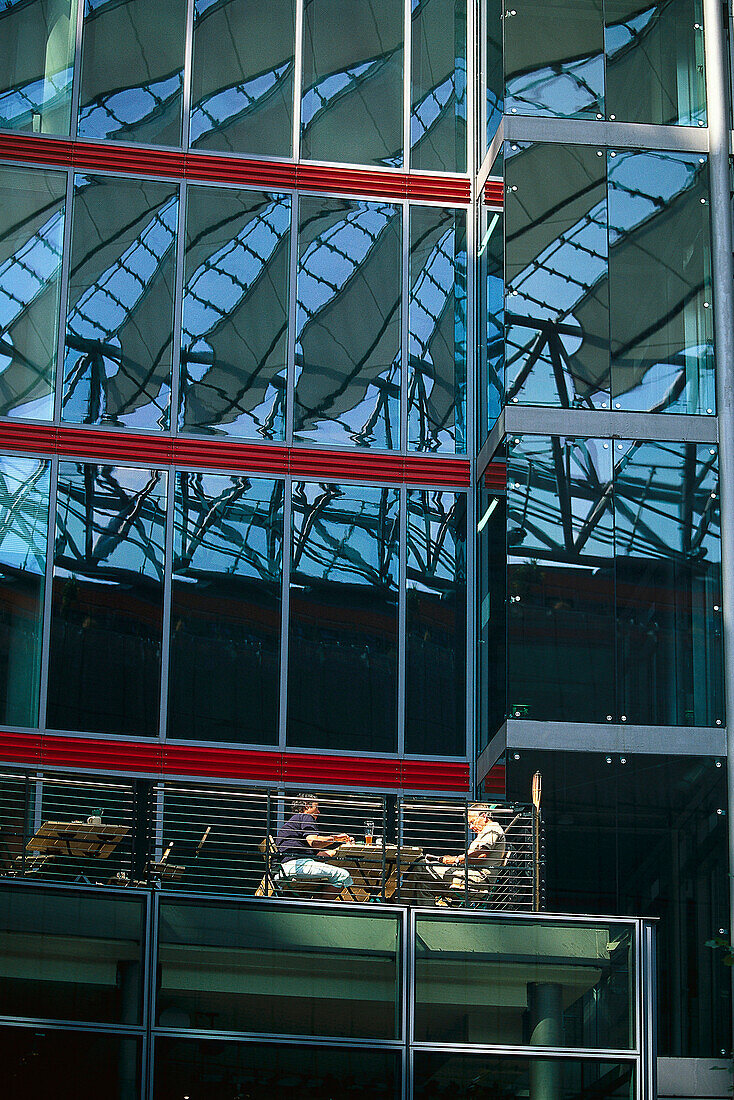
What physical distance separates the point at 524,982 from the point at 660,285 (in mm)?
8005

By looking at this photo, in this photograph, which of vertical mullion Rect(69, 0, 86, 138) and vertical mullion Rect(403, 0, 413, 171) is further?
vertical mullion Rect(403, 0, 413, 171)

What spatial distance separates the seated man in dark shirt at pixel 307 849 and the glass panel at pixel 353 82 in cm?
860

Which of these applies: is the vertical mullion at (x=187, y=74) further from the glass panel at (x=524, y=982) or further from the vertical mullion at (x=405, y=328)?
the glass panel at (x=524, y=982)

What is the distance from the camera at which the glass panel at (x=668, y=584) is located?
58.6 ft

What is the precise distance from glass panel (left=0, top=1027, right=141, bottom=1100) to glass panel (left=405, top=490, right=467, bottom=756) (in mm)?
6881

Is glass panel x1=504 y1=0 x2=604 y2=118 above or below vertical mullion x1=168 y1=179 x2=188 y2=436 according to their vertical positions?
above

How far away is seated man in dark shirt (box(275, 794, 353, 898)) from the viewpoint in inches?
581

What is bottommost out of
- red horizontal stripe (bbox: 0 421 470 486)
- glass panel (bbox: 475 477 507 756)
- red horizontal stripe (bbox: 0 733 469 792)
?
red horizontal stripe (bbox: 0 733 469 792)

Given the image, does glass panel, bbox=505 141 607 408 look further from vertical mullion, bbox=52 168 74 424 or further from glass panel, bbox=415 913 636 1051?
glass panel, bbox=415 913 636 1051

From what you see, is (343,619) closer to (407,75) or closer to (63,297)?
(63,297)

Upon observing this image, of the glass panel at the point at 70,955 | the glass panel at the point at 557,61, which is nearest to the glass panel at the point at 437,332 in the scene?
the glass panel at the point at 557,61

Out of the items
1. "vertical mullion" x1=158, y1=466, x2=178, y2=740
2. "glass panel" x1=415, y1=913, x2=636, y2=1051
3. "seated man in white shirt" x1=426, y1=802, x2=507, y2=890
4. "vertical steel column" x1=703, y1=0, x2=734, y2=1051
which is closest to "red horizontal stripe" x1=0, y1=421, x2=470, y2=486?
"vertical mullion" x1=158, y1=466, x2=178, y2=740

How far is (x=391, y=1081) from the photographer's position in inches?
561

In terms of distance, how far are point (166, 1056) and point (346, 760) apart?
6298mm
